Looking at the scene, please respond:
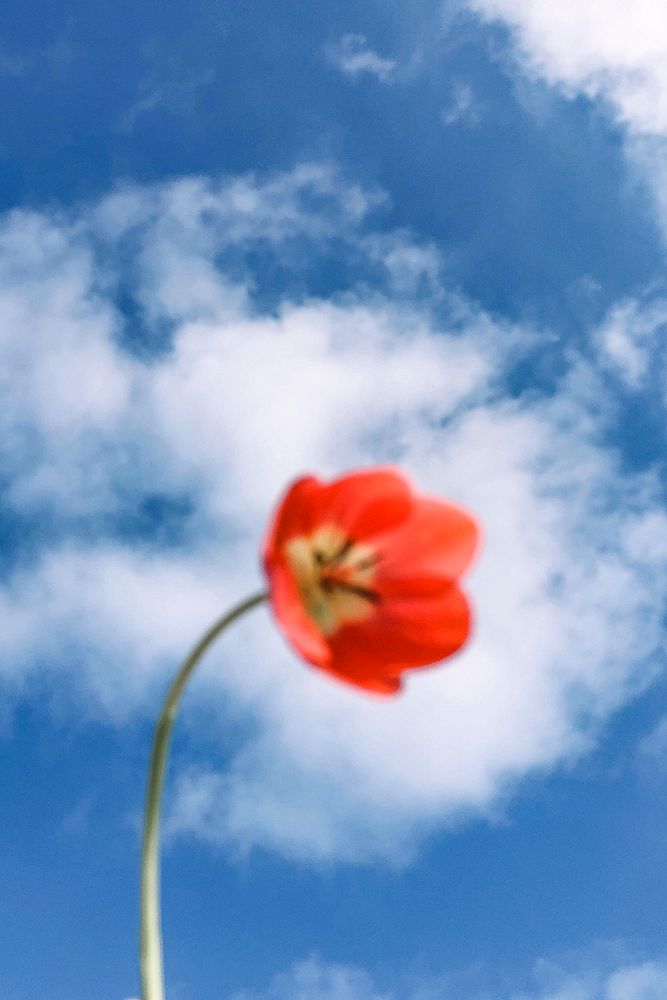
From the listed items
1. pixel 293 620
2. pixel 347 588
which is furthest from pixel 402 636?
pixel 293 620

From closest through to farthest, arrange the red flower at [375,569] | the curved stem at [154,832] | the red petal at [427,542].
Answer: the curved stem at [154,832] < the red flower at [375,569] < the red petal at [427,542]

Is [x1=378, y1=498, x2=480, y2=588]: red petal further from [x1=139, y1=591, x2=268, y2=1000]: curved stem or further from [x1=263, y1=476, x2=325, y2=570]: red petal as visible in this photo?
[x1=139, y1=591, x2=268, y2=1000]: curved stem

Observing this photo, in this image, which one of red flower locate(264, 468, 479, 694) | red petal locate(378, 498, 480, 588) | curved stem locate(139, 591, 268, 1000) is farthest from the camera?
red petal locate(378, 498, 480, 588)

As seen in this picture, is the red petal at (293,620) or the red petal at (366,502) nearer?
the red petal at (293,620)

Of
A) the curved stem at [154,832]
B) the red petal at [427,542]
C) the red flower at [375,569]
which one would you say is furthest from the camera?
the red petal at [427,542]

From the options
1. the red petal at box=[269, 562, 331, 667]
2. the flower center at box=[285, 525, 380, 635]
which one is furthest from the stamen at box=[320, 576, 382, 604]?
the red petal at box=[269, 562, 331, 667]

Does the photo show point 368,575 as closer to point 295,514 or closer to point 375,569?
point 375,569

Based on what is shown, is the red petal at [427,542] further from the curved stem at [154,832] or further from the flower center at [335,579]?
the curved stem at [154,832]

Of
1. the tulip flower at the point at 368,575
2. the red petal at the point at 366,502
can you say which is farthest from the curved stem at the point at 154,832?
the red petal at the point at 366,502
